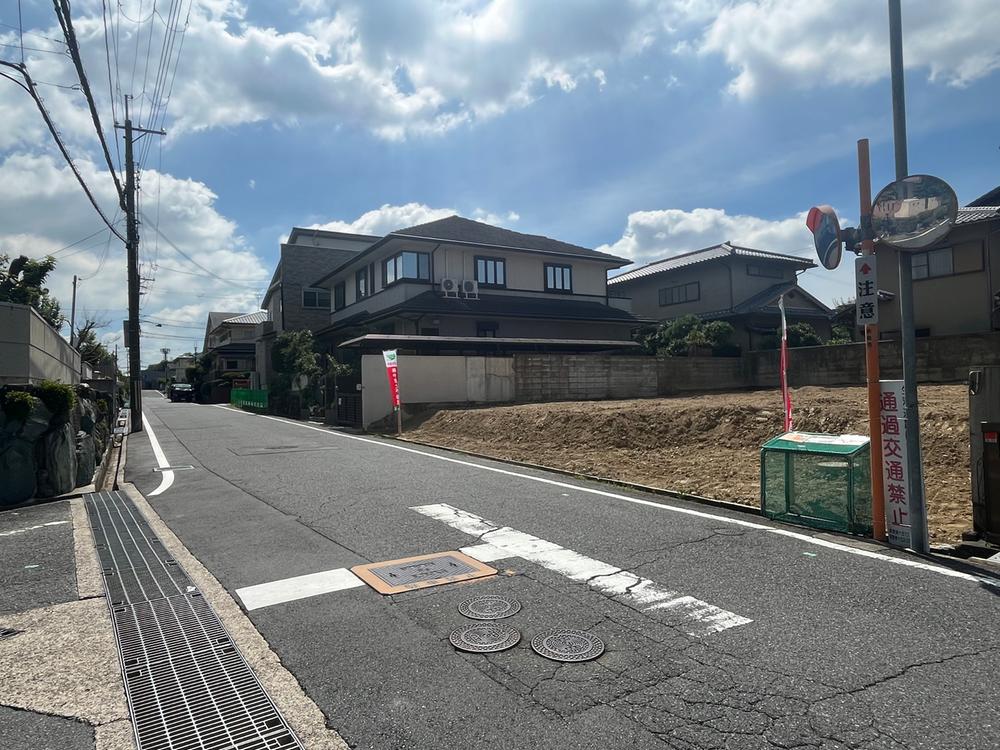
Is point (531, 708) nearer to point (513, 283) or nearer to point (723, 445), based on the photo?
point (723, 445)

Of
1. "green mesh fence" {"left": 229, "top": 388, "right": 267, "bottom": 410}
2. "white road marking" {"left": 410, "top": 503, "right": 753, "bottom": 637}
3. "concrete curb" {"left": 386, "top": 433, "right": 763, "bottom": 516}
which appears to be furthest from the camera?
"green mesh fence" {"left": 229, "top": 388, "right": 267, "bottom": 410}

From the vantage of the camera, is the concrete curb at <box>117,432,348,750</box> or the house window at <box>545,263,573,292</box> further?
the house window at <box>545,263,573,292</box>

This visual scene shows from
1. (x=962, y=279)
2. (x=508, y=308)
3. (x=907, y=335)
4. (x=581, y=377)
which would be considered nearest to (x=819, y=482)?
(x=907, y=335)

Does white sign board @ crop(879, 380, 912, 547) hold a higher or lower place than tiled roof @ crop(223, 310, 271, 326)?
lower

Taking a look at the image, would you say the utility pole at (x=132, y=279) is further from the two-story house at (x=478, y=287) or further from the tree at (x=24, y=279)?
the two-story house at (x=478, y=287)

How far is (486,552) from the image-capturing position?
234 inches

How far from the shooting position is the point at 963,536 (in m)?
6.20

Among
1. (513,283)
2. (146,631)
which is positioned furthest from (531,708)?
(513,283)

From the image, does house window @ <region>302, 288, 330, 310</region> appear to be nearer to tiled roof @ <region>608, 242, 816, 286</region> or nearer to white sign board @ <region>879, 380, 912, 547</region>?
tiled roof @ <region>608, 242, 816, 286</region>

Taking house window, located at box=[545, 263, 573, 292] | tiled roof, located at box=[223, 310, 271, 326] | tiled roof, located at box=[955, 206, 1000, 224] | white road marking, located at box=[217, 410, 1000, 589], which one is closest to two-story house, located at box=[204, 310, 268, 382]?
tiled roof, located at box=[223, 310, 271, 326]

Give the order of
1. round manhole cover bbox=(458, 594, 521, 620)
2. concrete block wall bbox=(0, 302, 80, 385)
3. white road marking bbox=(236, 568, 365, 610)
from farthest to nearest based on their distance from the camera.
→ concrete block wall bbox=(0, 302, 80, 385)
white road marking bbox=(236, 568, 365, 610)
round manhole cover bbox=(458, 594, 521, 620)

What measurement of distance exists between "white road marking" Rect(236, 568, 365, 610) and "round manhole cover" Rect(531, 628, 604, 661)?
179 centimetres

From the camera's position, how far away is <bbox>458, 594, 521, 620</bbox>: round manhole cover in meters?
4.36

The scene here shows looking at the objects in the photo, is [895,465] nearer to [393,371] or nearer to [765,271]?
[393,371]
